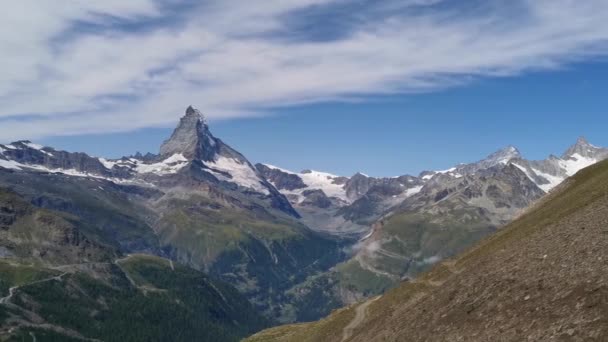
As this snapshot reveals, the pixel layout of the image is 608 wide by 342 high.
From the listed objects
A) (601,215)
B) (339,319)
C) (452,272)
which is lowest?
(339,319)

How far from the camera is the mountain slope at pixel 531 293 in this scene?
50.0 m

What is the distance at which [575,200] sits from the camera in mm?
94312

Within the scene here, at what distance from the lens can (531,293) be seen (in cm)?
5784

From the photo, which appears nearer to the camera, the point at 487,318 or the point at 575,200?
the point at 487,318

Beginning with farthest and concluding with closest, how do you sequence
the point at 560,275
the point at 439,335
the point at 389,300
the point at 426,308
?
the point at 389,300 → the point at 426,308 → the point at 439,335 → the point at 560,275

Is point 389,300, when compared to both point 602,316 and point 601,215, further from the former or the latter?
point 602,316

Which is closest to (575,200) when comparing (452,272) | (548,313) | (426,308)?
(452,272)

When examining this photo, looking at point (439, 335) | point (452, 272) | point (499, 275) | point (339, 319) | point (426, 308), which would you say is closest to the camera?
point (439, 335)

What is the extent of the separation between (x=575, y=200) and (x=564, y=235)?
Answer: 2592 centimetres

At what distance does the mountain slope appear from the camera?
164 feet

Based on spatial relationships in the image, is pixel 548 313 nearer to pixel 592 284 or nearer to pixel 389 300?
pixel 592 284

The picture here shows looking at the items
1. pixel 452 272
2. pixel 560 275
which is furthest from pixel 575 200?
pixel 560 275

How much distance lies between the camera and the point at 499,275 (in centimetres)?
6875

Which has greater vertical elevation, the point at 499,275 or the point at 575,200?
the point at 575,200
